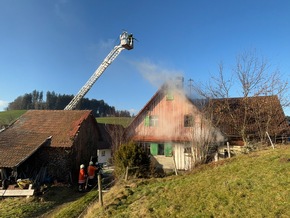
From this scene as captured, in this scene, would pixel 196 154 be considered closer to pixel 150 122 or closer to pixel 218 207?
pixel 150 122

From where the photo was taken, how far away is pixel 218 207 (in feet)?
24.8

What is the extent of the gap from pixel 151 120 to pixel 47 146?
9.33 meters

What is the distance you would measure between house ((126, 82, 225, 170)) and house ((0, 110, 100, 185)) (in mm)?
4581

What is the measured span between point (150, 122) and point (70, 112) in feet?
24.4

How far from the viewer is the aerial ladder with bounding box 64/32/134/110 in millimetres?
26217

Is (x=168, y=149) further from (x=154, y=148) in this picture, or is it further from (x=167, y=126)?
(x=167, y=126)

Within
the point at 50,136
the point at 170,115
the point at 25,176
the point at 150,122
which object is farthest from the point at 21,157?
the point at 170,115

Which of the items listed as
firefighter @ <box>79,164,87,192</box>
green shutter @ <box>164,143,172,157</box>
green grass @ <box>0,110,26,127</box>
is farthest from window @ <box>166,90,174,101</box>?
green grass @ <box>0,110,26,127</box>

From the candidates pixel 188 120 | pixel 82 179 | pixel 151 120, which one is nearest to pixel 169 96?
pixel 151 120

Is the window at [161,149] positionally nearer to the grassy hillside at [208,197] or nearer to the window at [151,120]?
the window at [151,120]

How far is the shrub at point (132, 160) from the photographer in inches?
593

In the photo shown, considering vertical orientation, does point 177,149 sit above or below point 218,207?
above

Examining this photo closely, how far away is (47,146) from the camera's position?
63.4 ft

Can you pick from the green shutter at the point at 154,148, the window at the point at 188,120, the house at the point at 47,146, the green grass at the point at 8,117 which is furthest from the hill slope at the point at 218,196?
the green grass at the point at 8,117
